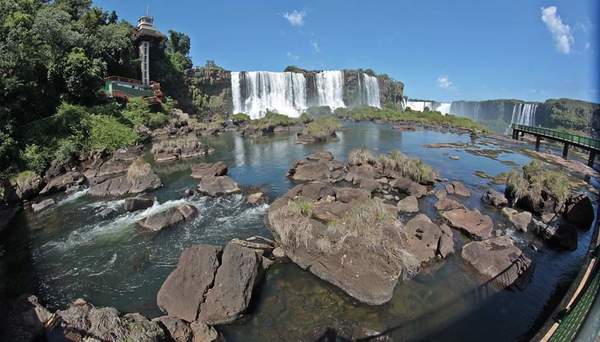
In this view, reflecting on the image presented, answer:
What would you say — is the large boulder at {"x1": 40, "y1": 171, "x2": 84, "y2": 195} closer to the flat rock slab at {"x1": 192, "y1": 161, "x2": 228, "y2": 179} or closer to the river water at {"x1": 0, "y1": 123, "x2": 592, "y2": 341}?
the river water at {"x1": 0, "y1": 123, "x2": 592, "y2": 341}

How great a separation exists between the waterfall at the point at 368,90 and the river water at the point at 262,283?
7392 centimetres

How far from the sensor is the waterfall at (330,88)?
7744cm

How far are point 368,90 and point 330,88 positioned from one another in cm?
1525

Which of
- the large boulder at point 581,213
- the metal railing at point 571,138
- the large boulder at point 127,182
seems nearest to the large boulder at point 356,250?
the large boulder at point 581,213

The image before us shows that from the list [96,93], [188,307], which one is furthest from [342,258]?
[96,93]

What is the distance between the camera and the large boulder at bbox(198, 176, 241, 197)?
1808 cm

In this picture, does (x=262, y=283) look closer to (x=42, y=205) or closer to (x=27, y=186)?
(x=42, y=205)

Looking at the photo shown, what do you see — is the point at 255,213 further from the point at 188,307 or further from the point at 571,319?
the point at 571,319

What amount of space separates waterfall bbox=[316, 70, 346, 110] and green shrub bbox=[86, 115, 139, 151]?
5340 centimetres

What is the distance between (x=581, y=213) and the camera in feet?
48.2

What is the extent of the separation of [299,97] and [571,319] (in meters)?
70.2

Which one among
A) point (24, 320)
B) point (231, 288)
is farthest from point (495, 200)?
point (24, 320)

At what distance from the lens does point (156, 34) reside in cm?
4938

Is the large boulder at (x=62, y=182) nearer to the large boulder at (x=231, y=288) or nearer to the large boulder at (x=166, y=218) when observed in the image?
the large boulder at (x=166, y=218)
